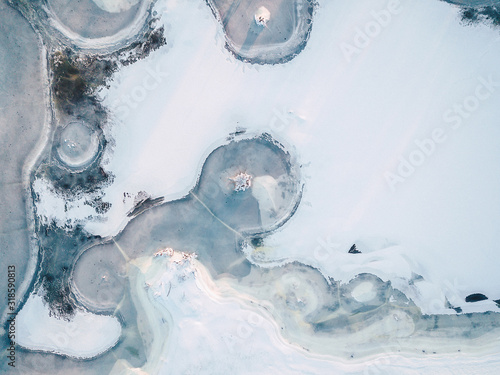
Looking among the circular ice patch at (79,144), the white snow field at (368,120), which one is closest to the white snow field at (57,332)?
the white snow field at (368,120)

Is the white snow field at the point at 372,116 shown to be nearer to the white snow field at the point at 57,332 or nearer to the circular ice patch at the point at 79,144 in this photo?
the circular ice patch at the point at 79,144

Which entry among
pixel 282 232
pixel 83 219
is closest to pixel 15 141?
pixel 83 219

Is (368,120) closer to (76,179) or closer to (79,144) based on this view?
(79,144)

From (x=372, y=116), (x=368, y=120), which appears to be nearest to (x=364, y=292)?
A: (x=368, y=120)

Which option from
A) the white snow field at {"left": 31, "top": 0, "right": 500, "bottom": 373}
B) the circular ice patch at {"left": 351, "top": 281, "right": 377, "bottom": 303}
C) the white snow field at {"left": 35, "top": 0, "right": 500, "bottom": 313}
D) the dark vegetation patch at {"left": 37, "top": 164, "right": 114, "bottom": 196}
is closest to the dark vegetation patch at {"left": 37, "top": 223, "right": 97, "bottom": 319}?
the dark vegetation patch at {"left": 37, "top": 164, "right": 114, "bottom": 196}

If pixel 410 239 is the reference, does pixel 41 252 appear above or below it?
below

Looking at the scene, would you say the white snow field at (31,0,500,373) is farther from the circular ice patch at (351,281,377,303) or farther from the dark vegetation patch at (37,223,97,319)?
the dark vegetation patch at (37,223,97,319)

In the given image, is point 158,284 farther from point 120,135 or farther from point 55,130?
point 55,130
